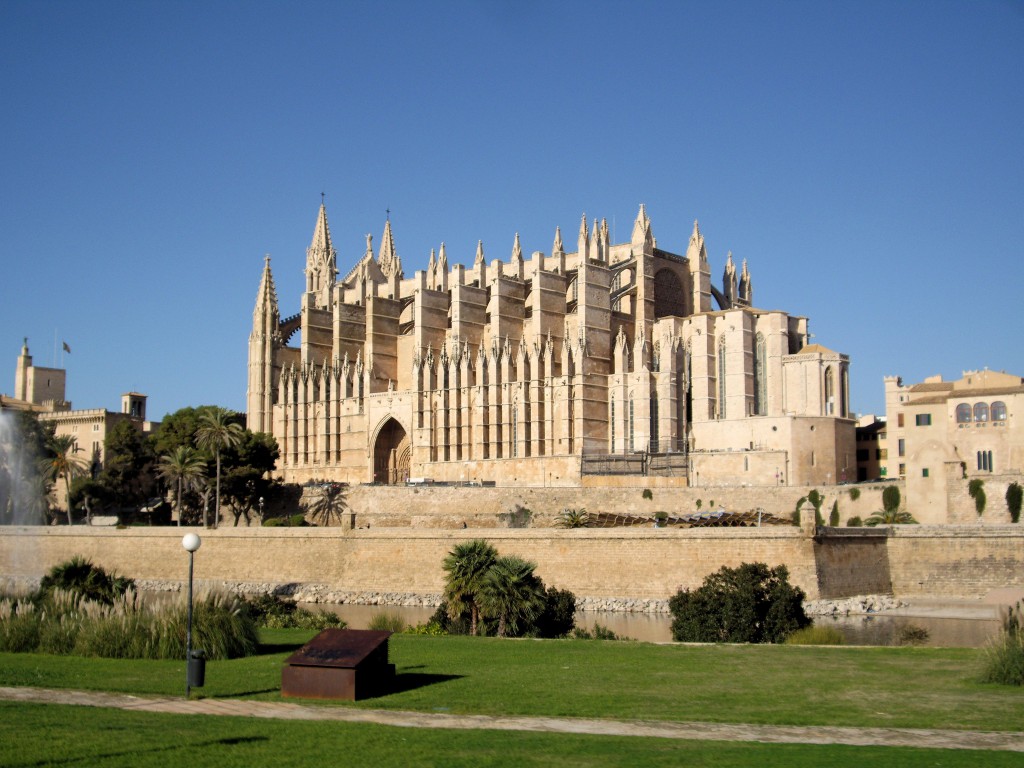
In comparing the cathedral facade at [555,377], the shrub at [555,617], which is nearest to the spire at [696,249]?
the cathedral facade at [555,377]

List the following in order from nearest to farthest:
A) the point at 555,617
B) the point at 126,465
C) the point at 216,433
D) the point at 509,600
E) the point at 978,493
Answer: the point at 509,600 < the point at 555,617 < the point at 978,493 < the point at 216,433 < the point at 126,465

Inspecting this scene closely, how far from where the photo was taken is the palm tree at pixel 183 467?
5213 centimetres

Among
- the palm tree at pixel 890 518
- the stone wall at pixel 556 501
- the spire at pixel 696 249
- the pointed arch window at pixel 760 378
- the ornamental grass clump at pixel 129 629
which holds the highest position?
the spire at pixel 696 249

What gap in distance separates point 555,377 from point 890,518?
64.4ft

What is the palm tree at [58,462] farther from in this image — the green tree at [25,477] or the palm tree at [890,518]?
the palm tree at [890,518]

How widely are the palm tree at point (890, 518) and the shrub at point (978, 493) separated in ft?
6.68

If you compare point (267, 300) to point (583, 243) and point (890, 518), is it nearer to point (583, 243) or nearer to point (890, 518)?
point (583, 243)

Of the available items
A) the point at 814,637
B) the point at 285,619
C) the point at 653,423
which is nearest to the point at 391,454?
the point at 653,423

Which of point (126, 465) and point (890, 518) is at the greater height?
point (126, 465)

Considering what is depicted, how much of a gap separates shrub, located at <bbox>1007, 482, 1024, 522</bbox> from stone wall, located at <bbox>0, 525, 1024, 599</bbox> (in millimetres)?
4968

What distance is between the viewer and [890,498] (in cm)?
4159

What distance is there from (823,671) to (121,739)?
906 cm

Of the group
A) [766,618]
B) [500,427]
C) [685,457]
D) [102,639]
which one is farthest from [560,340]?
[102,639]

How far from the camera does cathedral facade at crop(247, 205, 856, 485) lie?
2047 inches
